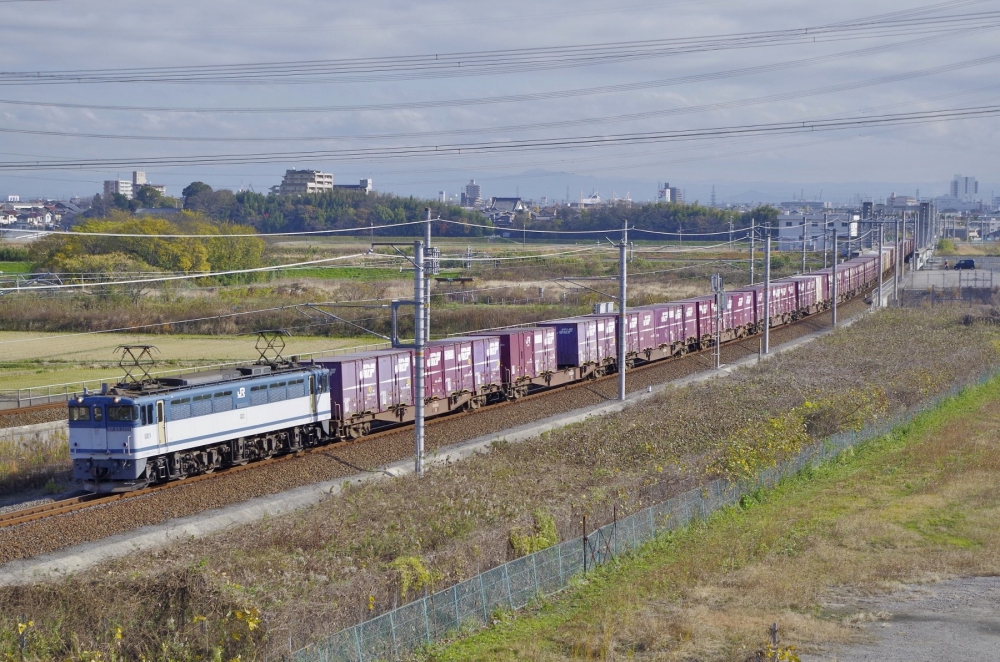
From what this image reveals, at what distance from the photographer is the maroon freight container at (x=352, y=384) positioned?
34781 mm

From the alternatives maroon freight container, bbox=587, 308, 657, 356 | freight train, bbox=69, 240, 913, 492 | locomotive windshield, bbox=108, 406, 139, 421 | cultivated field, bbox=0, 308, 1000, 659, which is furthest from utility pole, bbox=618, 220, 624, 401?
locomotive windshield, bbox=108, 406, 139, 421

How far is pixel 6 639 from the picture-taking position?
16.2 meters

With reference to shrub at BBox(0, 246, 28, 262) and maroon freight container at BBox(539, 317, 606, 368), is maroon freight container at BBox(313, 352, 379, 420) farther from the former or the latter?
shrub at BBox(0, 246, 28, 262)

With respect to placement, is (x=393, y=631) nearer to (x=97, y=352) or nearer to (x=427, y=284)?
(x=427, y=284)

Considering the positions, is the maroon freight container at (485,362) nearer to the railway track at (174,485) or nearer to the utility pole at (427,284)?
the railway track at (174,485)

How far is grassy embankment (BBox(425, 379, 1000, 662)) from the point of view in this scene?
1852 cm

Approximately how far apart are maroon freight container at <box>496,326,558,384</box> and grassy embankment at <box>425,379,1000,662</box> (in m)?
13.7

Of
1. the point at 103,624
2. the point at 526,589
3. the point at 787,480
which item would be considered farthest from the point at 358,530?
the point at 787,480

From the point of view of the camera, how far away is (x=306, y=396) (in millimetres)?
33406

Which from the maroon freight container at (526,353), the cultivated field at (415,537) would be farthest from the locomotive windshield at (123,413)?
the maroon freight container at (526,353)

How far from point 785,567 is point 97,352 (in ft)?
181

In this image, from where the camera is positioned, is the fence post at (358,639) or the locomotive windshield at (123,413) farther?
the locomotive windshield at (123,413)

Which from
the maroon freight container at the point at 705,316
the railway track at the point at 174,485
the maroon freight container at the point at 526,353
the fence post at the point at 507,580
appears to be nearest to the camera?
the fence post at the point at 507,580

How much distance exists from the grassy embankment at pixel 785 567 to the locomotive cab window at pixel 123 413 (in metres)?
13.1
